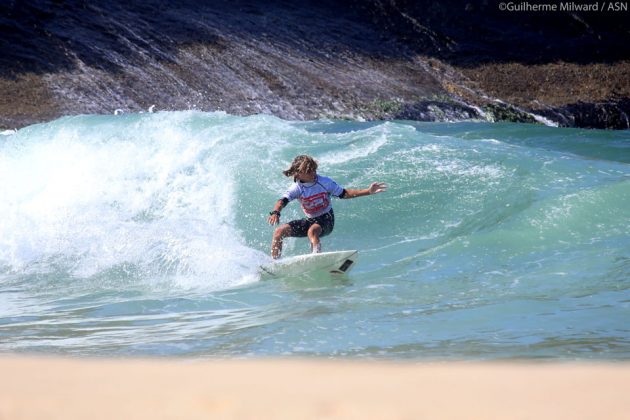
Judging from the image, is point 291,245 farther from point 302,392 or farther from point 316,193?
point 302,392

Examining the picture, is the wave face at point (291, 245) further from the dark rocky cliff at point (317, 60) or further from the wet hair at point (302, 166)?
the dark rocky cliff at point (317, 60)

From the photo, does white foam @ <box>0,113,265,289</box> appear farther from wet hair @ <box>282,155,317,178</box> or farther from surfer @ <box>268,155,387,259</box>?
wet hair @ <box>282,155,317,178</box>

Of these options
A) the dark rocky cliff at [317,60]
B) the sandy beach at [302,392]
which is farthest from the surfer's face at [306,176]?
the dark rocky cliff at [317,60]

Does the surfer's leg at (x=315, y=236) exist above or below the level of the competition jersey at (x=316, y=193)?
below

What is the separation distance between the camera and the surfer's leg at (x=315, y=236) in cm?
831

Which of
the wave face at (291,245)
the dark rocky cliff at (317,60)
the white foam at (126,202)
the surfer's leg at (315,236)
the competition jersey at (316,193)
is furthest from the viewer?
the dark rocky cliff at (317,60)

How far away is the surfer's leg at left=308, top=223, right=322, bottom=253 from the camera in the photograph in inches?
327

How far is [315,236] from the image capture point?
8359mm

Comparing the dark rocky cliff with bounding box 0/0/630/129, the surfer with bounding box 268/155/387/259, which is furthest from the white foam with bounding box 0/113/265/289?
the dark rocky cliff with bounding box 0/0/630/129

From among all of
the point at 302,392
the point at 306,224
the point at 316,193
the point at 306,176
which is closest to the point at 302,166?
the point at 306,176

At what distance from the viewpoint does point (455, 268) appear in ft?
26.2

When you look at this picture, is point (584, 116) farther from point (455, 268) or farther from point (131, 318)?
point (131, 318)

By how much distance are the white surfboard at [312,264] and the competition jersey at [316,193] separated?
0.73m

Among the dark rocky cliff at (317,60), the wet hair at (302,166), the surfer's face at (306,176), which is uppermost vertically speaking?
the dark rocky cliff at (317,60)
